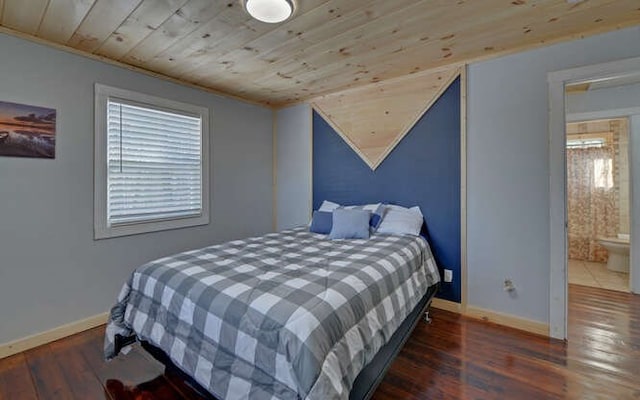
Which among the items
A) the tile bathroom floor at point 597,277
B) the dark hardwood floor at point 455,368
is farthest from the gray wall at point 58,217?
the tile bathroom floor at point 597,277

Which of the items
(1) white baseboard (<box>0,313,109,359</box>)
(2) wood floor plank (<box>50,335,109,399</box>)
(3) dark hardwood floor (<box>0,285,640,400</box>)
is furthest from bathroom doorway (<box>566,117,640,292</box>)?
(1) white baseboard (<box>0,313,109,359</box>)

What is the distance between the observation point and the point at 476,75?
272 centimetres

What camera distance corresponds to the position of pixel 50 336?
234cm

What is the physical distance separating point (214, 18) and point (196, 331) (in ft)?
6.56

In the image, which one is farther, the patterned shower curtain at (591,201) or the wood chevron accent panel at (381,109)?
the patterned shower curtain at (591,201)

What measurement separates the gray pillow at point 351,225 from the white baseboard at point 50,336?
2255 mm

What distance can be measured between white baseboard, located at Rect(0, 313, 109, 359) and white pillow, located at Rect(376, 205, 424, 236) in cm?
274

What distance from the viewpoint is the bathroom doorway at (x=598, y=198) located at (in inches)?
161

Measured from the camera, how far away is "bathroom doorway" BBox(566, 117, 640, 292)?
4082mm

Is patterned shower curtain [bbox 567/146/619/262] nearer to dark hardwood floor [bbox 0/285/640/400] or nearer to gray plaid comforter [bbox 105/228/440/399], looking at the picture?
dark hardwood floor [bbox 0/285/640/400]

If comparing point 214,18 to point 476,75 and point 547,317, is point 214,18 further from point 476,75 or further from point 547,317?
point 547,317

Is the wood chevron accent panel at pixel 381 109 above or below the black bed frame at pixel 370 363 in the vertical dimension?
above

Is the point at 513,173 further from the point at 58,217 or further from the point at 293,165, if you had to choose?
the point at 58,217

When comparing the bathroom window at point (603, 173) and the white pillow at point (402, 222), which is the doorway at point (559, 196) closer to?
the white pillow at point (402, 222)
